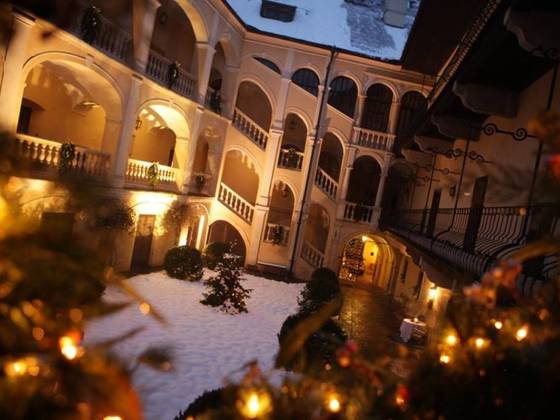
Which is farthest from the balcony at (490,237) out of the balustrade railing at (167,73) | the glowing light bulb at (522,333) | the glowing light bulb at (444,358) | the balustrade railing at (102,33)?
the balustrade railing at (167,73)

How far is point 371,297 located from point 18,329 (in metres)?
20.8

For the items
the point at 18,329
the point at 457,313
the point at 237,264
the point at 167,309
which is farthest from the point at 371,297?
the point at 18,329

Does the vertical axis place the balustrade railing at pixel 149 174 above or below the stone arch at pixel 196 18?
below

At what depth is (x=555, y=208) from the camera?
2086 millimetres

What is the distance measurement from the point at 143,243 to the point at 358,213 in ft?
34.0

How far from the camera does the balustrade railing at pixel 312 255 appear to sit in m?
22.7

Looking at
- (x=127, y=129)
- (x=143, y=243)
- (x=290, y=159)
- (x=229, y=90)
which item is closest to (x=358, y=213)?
(x=290, y=159)

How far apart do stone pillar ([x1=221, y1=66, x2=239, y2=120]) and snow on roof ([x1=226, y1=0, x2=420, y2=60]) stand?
262 cm

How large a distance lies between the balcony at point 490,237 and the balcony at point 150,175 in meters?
9.15

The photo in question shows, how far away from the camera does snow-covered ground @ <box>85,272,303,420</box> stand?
26.2 feet

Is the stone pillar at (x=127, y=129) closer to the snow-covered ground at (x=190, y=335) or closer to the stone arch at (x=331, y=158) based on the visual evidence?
the snow-covered ground at (x=190, y=335)

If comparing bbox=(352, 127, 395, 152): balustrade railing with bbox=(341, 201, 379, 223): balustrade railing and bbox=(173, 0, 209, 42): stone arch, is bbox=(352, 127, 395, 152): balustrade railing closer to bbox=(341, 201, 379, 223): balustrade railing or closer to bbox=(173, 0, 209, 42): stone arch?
bbox=(341, 201, 379, 223): balustrade railing

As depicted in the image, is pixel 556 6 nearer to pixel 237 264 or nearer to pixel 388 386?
pixel 388 386

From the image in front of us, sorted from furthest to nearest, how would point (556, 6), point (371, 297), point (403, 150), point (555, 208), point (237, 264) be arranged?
point (371, 297) < point (403, 150) < point (237, 264) < point (556, 6) < point (555, 208)
